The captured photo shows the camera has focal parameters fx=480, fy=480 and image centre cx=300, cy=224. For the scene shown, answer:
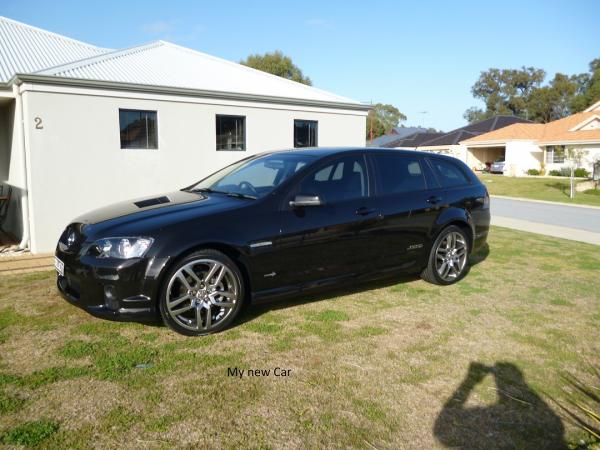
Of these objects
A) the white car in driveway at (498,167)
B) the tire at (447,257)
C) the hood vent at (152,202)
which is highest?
the white car in driveway at (498,167)

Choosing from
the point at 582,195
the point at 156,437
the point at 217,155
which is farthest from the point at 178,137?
the point at 582,195

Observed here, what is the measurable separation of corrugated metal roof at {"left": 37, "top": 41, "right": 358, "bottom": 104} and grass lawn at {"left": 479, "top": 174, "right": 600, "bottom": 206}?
16.1 meters

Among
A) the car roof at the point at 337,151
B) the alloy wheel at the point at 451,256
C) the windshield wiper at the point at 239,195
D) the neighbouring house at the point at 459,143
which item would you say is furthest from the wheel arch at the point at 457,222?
the neighbouring house at the point at 459,143

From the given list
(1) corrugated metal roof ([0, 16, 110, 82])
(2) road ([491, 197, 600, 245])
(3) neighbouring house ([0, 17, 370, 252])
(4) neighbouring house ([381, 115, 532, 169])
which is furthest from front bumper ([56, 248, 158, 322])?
(4) neighbouring house ([381, 115, 532, 169])

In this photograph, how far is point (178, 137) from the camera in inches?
420

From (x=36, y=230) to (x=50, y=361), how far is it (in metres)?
6.08

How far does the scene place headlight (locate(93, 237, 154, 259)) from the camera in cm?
392

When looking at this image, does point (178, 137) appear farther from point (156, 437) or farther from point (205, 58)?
point (156, 437)

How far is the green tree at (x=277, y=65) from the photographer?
159 feet

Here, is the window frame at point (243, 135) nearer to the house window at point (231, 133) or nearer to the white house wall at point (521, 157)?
the house window at point (231, 133)

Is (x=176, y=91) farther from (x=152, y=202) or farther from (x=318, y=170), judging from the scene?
(x=318, y=170)

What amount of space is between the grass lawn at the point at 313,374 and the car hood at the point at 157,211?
99cm

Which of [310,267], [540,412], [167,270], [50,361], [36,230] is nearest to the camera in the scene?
[540,412]

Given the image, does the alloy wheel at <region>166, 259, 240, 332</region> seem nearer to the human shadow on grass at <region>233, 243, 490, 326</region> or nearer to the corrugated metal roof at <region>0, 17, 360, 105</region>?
the human shadow on grass at <region>233, 243, 490, 326</region>
